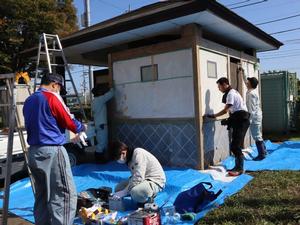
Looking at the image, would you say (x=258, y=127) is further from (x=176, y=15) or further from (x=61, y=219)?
(x=61, y=219)

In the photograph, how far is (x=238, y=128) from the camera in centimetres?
658

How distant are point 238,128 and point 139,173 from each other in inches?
111

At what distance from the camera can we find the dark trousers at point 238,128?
648cm

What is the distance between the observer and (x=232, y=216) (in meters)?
4.08

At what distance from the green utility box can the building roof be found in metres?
3.38

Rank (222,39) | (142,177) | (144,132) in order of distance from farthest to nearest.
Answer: (222,39) < (144,132) < (142,177)

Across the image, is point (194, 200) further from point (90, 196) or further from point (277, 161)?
point (277, 161)

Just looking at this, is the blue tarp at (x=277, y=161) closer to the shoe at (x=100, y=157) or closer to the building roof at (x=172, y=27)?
the shoe at (x=100, y=157)

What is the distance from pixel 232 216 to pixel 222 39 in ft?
17.0

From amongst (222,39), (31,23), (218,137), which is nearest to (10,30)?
(31,23)

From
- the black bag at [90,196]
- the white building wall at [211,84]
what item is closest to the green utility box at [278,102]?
the white building wall at [211,84]

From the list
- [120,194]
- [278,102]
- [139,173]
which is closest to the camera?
[139,173]

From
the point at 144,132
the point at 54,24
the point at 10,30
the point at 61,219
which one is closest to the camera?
the point at 61,219

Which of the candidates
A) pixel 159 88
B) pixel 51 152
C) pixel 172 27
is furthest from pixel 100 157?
pixel 51 152
